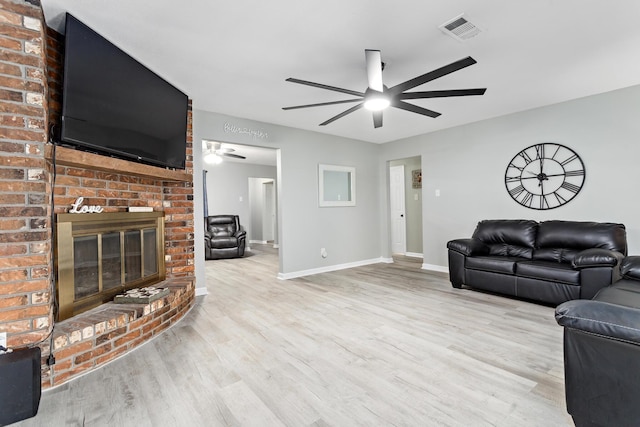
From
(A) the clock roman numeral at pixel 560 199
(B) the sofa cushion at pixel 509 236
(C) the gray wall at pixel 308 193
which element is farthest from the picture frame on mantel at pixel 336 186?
(A) the clock roman numeral at pixel 560 199

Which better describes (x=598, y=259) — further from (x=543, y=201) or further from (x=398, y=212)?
(x=398, y=212)

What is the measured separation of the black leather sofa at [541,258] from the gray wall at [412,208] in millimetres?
2431

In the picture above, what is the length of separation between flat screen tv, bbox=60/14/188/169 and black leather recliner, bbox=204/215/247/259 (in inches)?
154

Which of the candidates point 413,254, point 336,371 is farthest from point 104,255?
point 413,254

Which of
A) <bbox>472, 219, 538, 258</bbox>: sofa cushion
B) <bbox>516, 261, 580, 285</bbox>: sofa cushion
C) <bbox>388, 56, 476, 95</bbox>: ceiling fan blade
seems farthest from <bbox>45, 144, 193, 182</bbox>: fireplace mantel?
<bbox>472, 219, 538, 258</bbox>: sofa cushion

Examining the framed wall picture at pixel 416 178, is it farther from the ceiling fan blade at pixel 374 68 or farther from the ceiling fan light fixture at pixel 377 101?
the ceiling fan blade at pixel 374 68

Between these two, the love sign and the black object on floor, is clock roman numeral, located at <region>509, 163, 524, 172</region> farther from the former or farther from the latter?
the black object on floor

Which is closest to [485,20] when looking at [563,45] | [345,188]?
[563,45]

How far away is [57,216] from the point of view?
6.91 ft

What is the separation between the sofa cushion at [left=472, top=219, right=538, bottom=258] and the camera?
392 cm

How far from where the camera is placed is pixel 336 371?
2.04 meters

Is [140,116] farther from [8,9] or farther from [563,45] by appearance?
[563,45]

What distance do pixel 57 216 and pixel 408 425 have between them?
2.56 m

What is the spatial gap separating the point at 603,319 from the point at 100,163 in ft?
10.1
